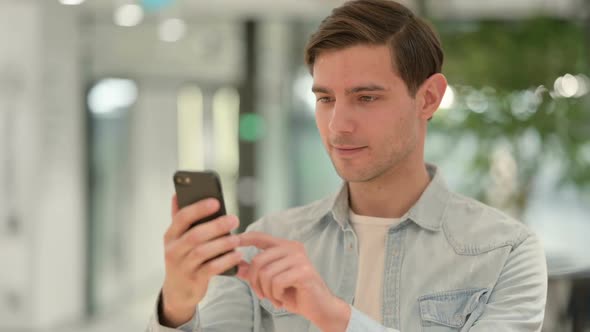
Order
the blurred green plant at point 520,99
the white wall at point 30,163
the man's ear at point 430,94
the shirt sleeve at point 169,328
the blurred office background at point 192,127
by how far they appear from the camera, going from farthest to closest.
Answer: the white wall at point 30,163 → the blurred office background at point 192,127 → the blurred green plant at point 520,99 → the man's ear at point 430,94 → the shirt sleeve at point 169,328

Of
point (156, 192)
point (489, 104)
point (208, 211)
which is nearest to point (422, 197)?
point (208, 211)

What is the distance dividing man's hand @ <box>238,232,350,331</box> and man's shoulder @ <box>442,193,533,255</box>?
1.09 feet

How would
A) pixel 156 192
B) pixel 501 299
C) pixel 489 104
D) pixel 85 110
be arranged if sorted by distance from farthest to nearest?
pixel 156 192 < pixel 85 110 < pixel 489 104 < pixel 501 299

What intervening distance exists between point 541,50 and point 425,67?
4.47 m

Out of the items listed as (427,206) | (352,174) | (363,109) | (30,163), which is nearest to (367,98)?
(363,109)

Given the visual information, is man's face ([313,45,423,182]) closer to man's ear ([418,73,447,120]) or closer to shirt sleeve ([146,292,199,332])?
man's ear ([418,73,447,120])

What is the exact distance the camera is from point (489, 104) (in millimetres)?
5520

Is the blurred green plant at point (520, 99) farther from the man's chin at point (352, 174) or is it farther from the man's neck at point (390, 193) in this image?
the man's chin at point (352, 174)

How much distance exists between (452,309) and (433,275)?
7 cm

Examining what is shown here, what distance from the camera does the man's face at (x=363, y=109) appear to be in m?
1.36

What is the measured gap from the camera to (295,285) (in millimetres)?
1147

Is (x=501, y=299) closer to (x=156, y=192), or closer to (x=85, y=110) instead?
(x=85, y=110)

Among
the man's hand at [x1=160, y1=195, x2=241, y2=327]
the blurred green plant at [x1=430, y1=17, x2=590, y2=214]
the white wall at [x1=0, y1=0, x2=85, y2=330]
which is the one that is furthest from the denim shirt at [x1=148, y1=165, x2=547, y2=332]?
the white wall at [x1=0, y1=0, x2=85, y2=330]

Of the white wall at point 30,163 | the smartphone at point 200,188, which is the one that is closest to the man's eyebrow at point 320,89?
the smartphone at point 200,188
